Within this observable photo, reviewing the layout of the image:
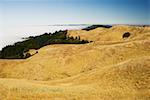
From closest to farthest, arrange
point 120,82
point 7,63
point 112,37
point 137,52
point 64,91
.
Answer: point 64,91
point 120,82
point 137,52
point 7,63
point 112,37

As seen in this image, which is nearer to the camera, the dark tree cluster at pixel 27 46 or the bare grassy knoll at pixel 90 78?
the bare grassy knoll at pixel 90 78

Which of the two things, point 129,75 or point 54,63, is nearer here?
point 129,75

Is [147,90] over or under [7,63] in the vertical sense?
over

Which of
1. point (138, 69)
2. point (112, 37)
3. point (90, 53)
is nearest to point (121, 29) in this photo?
point (112, 37)

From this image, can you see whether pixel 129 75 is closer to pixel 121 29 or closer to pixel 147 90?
pixel 147 90

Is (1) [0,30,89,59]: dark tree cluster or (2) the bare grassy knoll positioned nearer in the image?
(2) the bare grassy knoll

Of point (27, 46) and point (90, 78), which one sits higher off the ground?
point (90, 78)

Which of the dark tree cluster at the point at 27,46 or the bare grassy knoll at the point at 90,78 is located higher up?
the bare grassy knoll at the point at 90,78

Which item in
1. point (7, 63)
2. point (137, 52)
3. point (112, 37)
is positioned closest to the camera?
point (137, 52)

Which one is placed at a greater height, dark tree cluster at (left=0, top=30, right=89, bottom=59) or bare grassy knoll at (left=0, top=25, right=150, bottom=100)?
bare grassy knoll at (left=0, top=25, right=150, bottom=100)

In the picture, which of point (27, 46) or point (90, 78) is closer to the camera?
point (90, 78)
